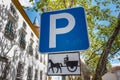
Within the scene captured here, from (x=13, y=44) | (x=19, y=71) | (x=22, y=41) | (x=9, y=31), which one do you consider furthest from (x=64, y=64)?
(x=22, y=41)

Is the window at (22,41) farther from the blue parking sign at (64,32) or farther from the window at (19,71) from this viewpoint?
the blue parking sign at (64,32)

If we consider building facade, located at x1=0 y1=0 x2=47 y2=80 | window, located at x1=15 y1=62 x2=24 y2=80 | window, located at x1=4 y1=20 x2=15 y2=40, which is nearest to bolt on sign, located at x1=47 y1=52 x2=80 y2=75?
building facade, located at x1=0 y1=0 x2=47 y2=80

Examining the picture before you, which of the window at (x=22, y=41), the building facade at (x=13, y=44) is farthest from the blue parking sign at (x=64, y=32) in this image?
the window at (x=22, y=41)

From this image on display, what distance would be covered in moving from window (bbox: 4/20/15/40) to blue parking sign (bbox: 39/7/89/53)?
1018cm

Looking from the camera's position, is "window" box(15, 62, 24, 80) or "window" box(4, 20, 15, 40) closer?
"window" box(4, 20, 15, 40)

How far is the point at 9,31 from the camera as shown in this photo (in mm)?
12867

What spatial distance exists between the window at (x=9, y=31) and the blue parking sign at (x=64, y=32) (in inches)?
401

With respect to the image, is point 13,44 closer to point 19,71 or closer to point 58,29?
point 19,71

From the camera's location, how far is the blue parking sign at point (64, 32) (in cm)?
234

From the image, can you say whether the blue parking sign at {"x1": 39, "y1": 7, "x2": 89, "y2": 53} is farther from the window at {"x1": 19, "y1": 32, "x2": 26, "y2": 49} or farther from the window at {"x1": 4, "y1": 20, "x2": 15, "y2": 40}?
the window at {"x1": 19, "y1": 32, "x2": 26, "y2": 49}

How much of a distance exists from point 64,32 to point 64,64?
1.49 ft

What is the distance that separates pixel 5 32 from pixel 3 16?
3.62 feet

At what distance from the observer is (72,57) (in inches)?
87.4

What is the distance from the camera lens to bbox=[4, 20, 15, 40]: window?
12.4 metres
